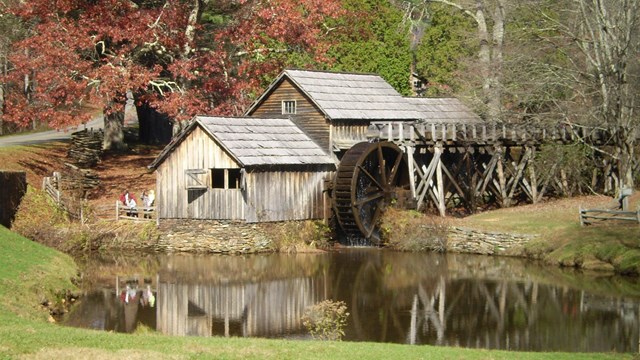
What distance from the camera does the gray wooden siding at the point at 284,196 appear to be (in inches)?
1577

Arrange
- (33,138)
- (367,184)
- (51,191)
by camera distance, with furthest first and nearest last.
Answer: (33,138), (367,184), (51,191)

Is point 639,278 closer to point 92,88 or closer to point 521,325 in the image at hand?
point 521,325

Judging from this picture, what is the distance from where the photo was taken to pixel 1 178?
1570 inches

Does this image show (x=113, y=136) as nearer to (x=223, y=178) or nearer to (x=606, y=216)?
(x=223, y=178)

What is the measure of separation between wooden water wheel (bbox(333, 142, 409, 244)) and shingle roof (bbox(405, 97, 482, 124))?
11.5ft

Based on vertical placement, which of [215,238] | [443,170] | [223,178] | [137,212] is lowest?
[215,238]

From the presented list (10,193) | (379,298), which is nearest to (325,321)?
(379,298)

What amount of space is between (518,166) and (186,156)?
15.8 meters

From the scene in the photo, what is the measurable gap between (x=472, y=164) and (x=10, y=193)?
20457 millimetres

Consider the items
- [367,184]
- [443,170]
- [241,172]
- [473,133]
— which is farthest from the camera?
Result: [443,170]

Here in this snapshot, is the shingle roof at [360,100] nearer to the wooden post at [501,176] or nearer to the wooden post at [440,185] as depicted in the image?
the wooden post at [440,185]

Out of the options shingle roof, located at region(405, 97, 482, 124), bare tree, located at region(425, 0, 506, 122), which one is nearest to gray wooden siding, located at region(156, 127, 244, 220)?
A: shingle roof, located at region(405, 97, 482, 124)

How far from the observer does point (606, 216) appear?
3806 centimetres

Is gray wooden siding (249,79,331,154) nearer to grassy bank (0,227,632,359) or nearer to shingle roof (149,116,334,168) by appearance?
shingle roof (149,116,334,168)
